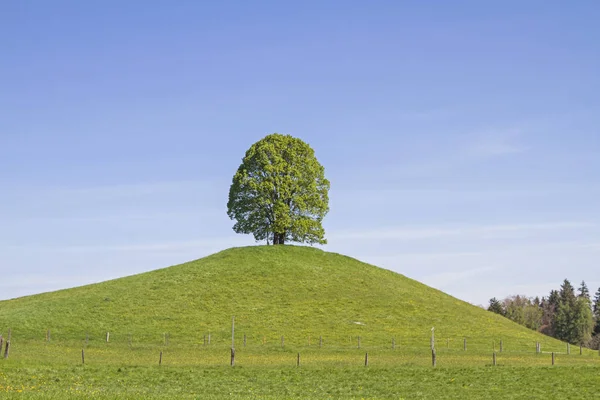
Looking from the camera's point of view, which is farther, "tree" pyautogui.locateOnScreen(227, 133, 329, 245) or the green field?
"tree" pyautogui.locateOnScreen(227, 133, 329, 245)

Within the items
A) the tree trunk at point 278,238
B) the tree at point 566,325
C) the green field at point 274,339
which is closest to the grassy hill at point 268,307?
the green field at point 274,339

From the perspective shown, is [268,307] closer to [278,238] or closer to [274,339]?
[274,339]

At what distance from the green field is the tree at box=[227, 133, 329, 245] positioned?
15.0 ft

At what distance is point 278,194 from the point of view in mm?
122750

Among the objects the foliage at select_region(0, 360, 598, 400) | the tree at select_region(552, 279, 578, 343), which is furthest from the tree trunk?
the tree at select_region(552, 279, 578, 343)

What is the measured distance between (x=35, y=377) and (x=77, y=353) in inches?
950

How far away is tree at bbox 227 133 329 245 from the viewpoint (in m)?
122

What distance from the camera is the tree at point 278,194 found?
402 ft

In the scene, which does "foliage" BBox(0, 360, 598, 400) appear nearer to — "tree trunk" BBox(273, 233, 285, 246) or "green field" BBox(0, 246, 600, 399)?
"green field" BBox(0, 246, 600, 399)

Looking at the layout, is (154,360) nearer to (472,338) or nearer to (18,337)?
(18,337)

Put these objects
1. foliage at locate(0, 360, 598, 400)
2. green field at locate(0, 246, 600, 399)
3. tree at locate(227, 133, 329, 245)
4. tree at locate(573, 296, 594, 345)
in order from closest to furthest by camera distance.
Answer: foliage at locate(0, 360, 598, 400) < green field at locate(0, 246, 600, 399) < tree at locate(227, 133, 329, 245) < tree at locate(573, 296, 594, 345)

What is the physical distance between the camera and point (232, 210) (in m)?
126

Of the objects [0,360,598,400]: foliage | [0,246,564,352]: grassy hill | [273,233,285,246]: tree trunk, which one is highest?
[273,233,285,246]: tree trunk

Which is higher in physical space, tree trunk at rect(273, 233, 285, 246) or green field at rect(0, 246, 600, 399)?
tree trunk at rect(273, 233, 285, 246)
